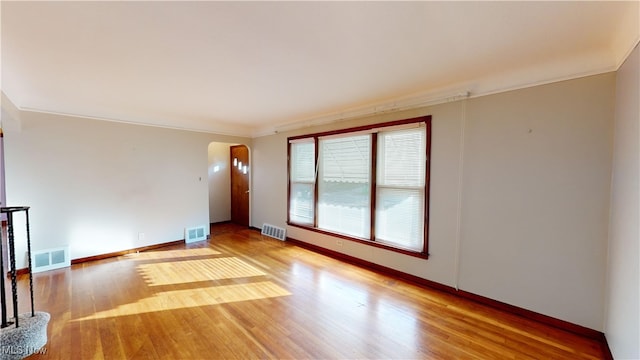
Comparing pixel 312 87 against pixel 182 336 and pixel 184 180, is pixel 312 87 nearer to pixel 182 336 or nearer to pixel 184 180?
pixel 182 336

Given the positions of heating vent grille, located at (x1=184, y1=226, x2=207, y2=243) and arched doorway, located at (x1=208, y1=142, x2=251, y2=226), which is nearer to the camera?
heating vent grille, located at (x1=184, y1=226, x2=207, y2=243)

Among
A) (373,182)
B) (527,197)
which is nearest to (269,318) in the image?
(373,182)

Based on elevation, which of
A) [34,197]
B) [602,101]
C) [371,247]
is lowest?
[371,247]

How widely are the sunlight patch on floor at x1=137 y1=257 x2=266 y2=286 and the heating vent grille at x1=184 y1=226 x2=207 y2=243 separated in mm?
1149

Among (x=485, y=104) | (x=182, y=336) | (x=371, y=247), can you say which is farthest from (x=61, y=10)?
(x=371, y=247)

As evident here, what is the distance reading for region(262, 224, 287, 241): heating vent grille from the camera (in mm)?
5352

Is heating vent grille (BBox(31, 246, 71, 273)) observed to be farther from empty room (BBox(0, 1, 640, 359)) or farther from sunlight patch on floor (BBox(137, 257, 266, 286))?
sunlight patch on floor (BBox(137, 257, 266, 286))

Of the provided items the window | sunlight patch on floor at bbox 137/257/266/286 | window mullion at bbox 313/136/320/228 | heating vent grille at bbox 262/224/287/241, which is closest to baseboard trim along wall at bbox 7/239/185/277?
sunlight patch on floor at bbox 137/257/266/286

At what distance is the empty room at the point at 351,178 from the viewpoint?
72.0 inches

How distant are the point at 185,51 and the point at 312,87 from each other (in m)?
1.42

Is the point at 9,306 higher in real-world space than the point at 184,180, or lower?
lower

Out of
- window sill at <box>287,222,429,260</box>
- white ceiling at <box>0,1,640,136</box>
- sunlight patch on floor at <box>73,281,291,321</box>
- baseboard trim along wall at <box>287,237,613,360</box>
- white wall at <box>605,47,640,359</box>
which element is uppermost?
white ceiling at <box>0,1,640,136</box>

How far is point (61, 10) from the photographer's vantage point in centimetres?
165

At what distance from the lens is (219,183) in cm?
707
